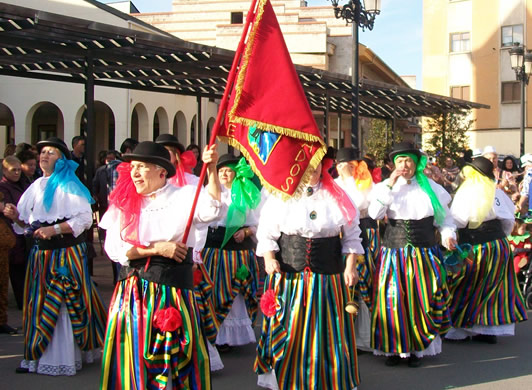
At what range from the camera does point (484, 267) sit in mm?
7273

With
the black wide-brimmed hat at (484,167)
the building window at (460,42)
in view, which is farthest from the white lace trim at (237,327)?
the building window at (460,42)

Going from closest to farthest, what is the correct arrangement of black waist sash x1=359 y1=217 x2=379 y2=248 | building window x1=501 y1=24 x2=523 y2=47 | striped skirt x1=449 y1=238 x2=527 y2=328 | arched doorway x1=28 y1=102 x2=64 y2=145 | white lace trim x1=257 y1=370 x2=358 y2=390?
white lace trim x1=257 y1=370 x2=358 y2=390, striped skirt x1=449 y1=238 x2=527 y2=328, black waist sash x1=359 y1=217 x2=379 y2=248, arched doorway x1=28 y1=102 x2=64 y2=145, building window x1=501 y1=24 x2=523 y2=47

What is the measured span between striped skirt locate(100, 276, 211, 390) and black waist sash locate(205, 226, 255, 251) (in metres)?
2.49

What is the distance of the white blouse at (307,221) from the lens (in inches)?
197

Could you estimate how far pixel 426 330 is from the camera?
6262mm

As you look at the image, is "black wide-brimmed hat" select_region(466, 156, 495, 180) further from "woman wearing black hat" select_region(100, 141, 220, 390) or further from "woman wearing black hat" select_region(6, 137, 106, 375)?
"woman wearing black hat" select_region(6, 137, 106, 375)

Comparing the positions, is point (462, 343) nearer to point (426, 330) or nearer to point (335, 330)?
point (426, 330)

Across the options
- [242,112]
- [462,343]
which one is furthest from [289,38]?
[242,112]

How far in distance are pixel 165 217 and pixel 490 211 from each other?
14.0ft

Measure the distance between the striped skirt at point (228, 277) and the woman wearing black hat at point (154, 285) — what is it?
7.56 feet

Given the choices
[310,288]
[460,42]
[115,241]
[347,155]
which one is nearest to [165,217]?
[115,241]

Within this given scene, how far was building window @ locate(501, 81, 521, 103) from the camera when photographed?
34062mm

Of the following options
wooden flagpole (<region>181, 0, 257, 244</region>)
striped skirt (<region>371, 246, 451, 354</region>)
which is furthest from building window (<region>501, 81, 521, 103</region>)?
wooden flagpole (<region>181, 0, 257, 244</region>)

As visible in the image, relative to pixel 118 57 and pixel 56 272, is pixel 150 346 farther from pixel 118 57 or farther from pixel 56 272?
pixel 118 57
